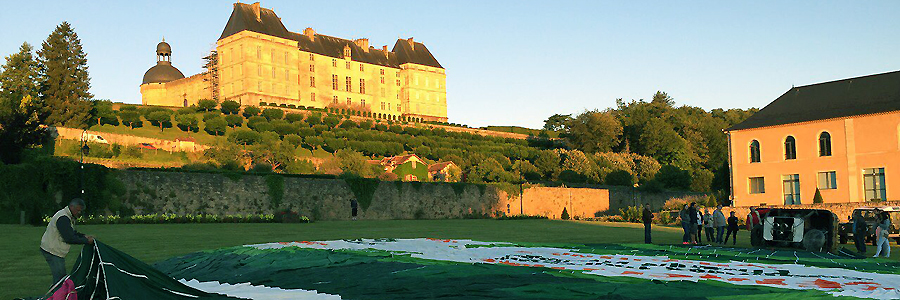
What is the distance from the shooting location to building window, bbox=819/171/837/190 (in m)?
41.4

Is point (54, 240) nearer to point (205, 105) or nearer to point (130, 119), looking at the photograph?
point (130, 119)

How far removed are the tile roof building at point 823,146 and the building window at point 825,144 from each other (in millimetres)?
51

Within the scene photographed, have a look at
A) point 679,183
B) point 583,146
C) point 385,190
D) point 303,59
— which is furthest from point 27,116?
point 303,59

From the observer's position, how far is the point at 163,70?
11525 cm

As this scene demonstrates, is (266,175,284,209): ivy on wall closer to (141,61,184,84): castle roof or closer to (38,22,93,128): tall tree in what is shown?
(38,22,93,128): tall tree

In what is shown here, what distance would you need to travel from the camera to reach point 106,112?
6894 cm

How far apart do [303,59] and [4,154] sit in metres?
76.6

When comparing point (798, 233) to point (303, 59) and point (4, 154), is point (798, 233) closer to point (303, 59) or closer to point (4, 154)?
point (4, 154)

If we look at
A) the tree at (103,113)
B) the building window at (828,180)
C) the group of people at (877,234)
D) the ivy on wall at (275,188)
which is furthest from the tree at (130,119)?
the group of people at (877,234)

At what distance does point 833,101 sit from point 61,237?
4318 cm

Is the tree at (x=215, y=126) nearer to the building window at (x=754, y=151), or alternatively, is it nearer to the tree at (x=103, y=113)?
the tree at (x=103, y=113)

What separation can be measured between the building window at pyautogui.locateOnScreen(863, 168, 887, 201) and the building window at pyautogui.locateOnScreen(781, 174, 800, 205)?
11.8 feet

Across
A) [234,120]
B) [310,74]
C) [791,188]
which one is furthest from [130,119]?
[791,188]

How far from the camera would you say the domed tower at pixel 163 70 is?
11419 centimetres
